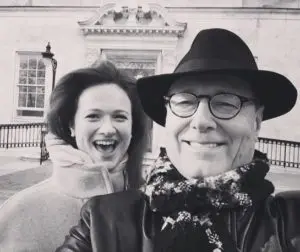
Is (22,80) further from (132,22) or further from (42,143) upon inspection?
(132,22)

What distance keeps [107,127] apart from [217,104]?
301 mm

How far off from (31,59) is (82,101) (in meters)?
1.73

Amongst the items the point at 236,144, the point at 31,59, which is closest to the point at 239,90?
the point at 236,144

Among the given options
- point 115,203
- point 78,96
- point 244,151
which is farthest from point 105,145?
point 244,151

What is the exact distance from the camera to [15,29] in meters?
2.28

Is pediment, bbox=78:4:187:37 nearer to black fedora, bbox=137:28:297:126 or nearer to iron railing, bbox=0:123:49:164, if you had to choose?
iron railing, bbox=0:123:49:164

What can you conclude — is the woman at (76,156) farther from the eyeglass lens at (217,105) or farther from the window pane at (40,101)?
the window pane at (40,101)

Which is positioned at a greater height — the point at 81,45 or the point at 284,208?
the point at 81,45

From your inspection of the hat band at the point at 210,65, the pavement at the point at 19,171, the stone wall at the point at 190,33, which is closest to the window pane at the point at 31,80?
the stone wall at the point at 190,33

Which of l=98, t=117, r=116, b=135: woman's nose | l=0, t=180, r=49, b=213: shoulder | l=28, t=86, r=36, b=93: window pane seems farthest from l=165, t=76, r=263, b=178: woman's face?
l=28, t=86, r=36, b=93: window pane

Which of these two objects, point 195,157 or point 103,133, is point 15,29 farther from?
point 195,157

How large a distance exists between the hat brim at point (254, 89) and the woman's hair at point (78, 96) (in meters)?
0.19

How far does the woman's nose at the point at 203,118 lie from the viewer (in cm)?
46

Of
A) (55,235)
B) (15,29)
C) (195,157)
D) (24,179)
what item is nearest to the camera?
(195,157)
